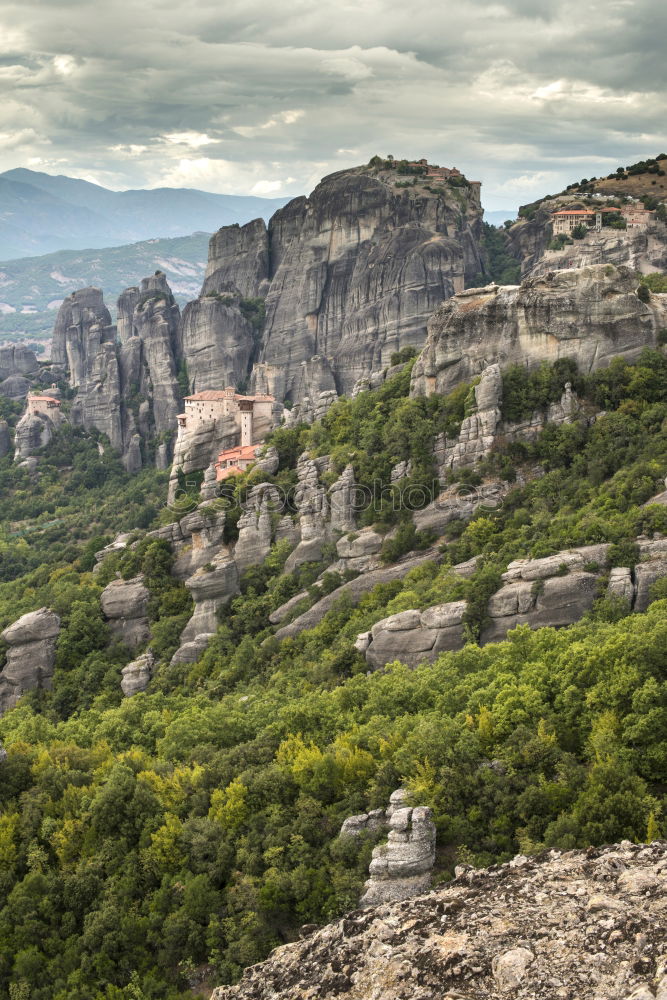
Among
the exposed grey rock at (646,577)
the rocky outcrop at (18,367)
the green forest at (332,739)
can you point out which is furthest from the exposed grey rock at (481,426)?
the rocky outcrop at (18,367)

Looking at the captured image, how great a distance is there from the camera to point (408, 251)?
109 metres

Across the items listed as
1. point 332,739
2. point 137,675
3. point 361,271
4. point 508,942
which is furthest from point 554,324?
point 361,271

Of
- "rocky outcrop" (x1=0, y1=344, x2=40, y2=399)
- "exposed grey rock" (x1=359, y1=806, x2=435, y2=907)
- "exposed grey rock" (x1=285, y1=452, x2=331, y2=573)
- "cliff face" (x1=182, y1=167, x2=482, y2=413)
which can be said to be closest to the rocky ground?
"exposed grey rock" (x1=359, y1=806, x2=435, y2=907)

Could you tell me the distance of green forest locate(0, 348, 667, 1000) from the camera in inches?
941

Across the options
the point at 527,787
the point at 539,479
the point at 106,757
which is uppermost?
the point at 539,479

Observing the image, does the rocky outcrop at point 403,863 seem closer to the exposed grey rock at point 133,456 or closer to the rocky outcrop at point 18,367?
the exposed grey rock at point 133,456

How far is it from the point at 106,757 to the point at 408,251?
84.7 meters

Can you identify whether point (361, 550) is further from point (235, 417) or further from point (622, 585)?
point (235, 417)

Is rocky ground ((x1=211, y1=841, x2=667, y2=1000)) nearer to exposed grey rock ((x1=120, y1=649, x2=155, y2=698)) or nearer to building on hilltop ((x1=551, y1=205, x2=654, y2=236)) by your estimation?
exposed grey rock ((x1=120, y1=649, x2=155, y2=698))

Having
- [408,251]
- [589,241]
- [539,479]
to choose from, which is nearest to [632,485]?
[539,479]

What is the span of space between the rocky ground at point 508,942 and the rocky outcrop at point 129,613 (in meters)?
37.3

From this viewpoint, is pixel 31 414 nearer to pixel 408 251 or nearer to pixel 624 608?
pixel 408 251

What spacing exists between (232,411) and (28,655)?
28929mm

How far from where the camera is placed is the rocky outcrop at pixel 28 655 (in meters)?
53.2
